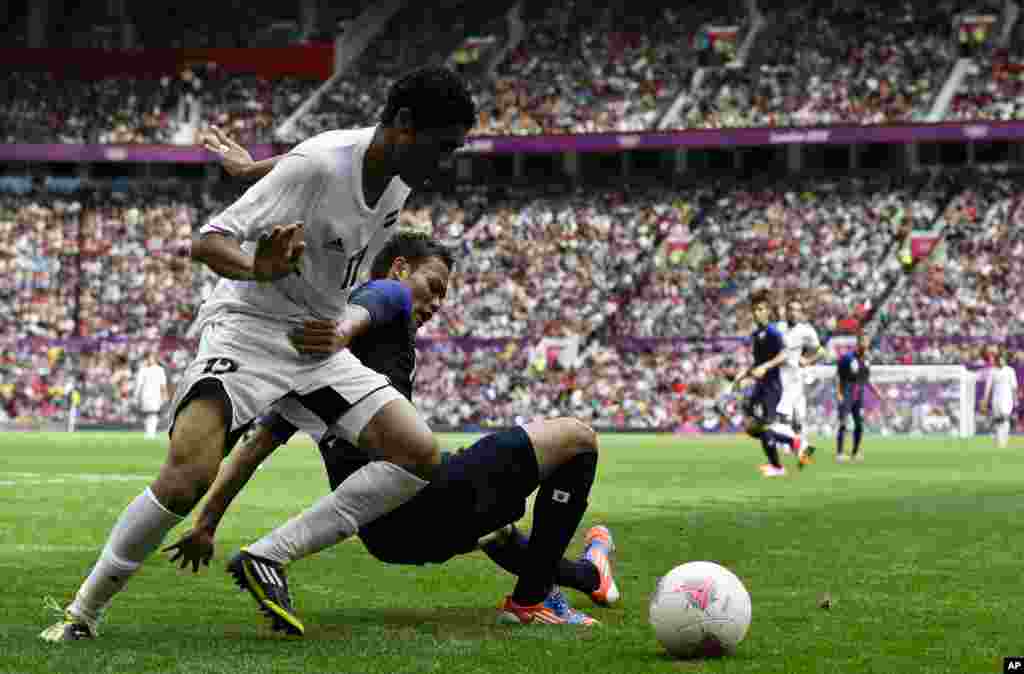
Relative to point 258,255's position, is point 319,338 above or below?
below

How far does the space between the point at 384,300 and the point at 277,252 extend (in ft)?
3.13

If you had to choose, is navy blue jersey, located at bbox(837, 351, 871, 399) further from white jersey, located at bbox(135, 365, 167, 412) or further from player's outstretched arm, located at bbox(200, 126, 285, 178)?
player's outstretched arm, located at bbox(200, 126, 285, 178)

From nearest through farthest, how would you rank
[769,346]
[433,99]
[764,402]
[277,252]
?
[277,252] < [433,99] < [764,402] < [769,346]

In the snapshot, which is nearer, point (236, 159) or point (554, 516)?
point (554, 516)

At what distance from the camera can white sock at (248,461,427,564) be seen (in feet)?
21.7

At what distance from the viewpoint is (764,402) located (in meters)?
22.4

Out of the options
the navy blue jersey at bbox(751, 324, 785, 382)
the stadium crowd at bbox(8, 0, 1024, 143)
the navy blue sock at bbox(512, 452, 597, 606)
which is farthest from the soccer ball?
the stadium crowd at bbox(8, 0, 1024, 143)

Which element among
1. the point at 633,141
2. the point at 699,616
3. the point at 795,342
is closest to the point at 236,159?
the point at 699,616

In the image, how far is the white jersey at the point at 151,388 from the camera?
40344mm

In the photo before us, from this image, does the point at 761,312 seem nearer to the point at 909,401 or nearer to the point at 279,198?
the point at 279,198

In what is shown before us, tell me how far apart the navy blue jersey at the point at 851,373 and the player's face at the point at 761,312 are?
27.8ft

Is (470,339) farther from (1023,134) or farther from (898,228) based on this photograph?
(1023,134)

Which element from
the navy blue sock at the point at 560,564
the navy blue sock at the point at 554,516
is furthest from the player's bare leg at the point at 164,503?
the navy blue sock at the point at 560,564

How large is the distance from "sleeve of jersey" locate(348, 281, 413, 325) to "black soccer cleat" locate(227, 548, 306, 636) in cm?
116
